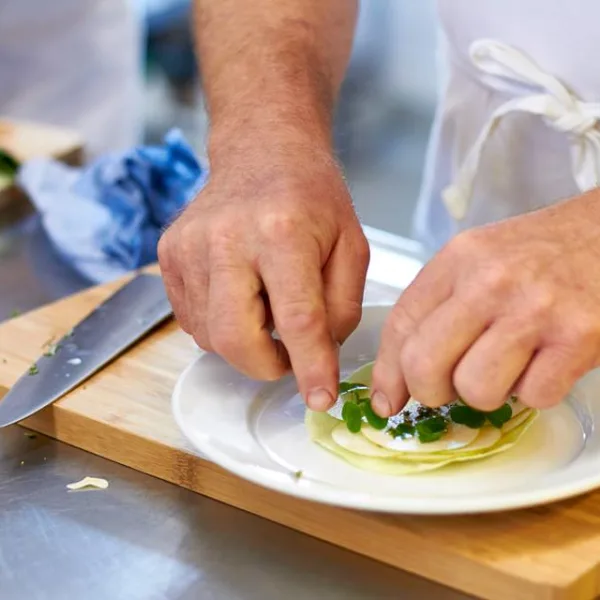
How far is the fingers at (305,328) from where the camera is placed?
0.83 m

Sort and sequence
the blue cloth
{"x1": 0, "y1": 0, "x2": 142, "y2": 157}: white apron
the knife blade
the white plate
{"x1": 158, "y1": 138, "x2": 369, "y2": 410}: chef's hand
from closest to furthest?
the white plate → {"x1": 158, "y1": 138, "x2": 369, "y2": 410}: chef's hand → the knife blade → the blue cloth → {"x1": 0, "y1": 0, "x2": 142, "y2": 157}: white apron

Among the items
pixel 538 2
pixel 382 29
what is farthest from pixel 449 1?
pixel 382 29

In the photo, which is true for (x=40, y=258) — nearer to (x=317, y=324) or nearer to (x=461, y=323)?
(x=317, y=324)

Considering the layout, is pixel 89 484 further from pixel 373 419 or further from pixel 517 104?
pixel 517 104

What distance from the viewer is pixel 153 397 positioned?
0.97 meters

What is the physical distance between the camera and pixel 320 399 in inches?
32.7

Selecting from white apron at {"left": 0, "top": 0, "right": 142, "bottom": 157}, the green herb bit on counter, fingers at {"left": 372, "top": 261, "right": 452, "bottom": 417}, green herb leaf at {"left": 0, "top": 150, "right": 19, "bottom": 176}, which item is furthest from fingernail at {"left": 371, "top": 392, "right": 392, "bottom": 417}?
white apron at {"left": 0, "top": 0, "right": 142, "bottom": 157}

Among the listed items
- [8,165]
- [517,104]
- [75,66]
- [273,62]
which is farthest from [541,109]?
[75,66]

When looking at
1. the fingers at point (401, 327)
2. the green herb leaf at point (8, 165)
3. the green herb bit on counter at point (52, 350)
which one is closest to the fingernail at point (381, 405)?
the fingers at point (401, 327)

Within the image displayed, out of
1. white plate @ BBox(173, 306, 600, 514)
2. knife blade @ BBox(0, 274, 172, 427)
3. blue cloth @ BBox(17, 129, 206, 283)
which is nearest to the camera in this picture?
white plate @ BBox(173, 306, 600, 514)

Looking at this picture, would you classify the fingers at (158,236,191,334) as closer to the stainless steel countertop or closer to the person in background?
the person in background

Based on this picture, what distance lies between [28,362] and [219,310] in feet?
0.89

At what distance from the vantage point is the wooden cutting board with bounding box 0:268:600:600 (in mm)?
740

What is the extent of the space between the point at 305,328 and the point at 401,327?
0.25 ft
